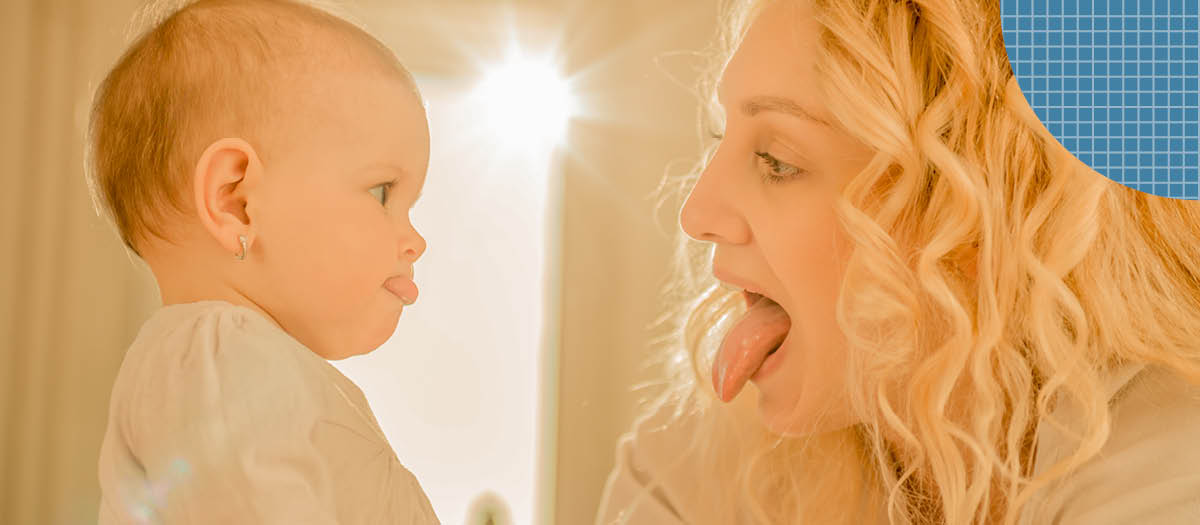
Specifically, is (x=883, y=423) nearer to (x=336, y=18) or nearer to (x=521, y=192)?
(x=336, y=18)

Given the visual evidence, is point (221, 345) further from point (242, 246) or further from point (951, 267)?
point (951, 267)

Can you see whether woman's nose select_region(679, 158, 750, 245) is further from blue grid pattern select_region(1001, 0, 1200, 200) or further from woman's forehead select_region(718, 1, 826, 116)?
blue grid pattern select_region(1001, 0, 1200, 200)

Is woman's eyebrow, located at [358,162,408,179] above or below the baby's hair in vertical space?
below

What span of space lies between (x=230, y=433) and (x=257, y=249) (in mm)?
127

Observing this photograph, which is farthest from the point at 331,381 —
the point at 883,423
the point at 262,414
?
the point at 883,423

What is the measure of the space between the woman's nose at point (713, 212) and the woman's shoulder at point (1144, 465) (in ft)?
1.11

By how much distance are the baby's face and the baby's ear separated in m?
0.01

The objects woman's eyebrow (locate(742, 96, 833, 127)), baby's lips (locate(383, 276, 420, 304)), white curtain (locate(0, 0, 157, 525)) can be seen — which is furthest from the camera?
white curtain (locate(0, 0, 157, 525))

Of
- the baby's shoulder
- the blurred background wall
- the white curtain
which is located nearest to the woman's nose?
the baby's shoulder

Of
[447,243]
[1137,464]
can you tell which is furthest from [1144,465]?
[447,243]

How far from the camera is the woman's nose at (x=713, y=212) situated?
33.3 inches

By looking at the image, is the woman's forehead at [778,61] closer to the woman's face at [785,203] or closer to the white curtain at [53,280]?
the woman's face at [785,203]

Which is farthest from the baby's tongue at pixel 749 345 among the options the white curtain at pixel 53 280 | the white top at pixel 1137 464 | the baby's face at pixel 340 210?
the white curtain at pixel 53 280

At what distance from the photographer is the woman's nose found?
85cm
